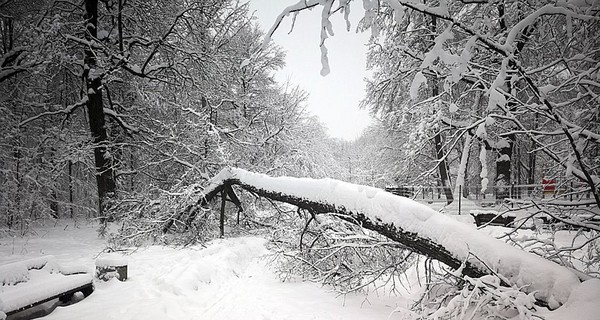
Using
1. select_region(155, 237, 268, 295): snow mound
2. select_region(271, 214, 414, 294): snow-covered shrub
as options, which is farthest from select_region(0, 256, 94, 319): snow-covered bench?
select_region(271, 214, 414, 294): snow-covered shrub

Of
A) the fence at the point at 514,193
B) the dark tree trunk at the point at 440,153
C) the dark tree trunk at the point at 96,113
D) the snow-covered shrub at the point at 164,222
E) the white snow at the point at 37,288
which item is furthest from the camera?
the dark tree trunk at the point at 96,113

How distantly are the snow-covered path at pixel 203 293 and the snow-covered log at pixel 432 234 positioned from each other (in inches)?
37.3

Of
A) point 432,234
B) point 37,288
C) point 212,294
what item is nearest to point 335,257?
point 212,294

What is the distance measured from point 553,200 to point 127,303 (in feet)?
17.2

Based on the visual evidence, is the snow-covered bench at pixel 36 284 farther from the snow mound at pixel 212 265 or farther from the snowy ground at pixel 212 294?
the snow mound at pixel 212 265

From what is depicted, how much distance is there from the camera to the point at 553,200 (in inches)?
117

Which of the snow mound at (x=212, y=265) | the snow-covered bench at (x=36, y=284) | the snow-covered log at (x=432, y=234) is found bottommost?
the snow mound at (x=212, y=265)

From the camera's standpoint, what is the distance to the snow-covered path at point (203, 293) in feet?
13.5

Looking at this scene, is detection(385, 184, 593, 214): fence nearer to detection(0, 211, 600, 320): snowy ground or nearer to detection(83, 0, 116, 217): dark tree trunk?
detection(0, 211, 600, 320): snowy ground

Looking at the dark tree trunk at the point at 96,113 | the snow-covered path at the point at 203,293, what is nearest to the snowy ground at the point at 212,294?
the snow-covered path at the point at 203,293

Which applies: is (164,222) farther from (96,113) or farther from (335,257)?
(96,113)

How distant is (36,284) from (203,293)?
7.25 feet

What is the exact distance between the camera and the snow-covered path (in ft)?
13.5

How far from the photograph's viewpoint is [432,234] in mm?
3604
